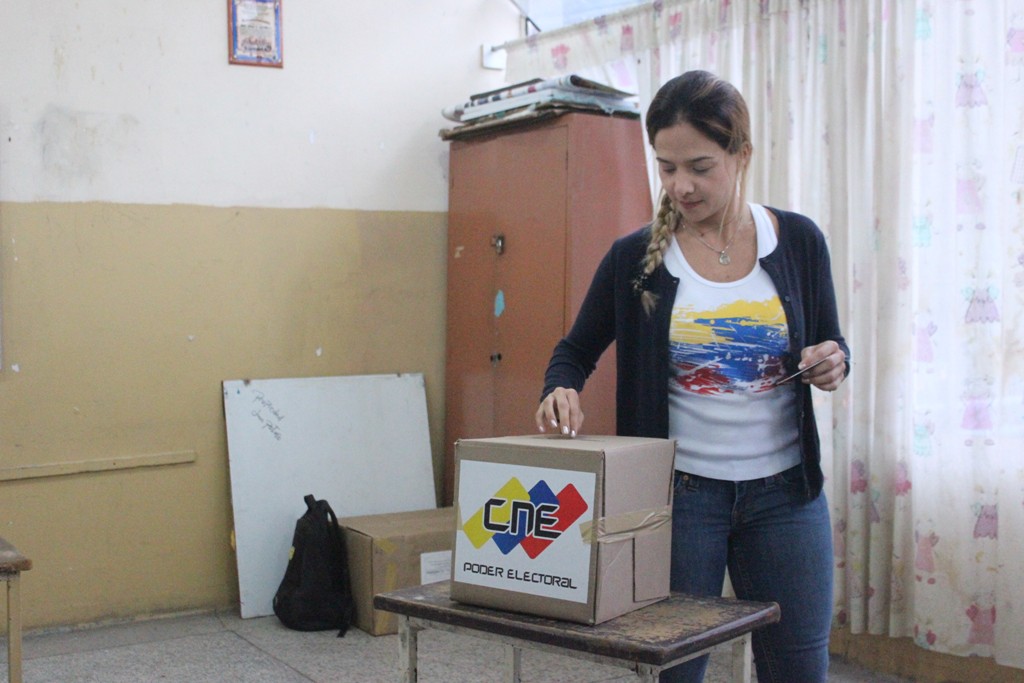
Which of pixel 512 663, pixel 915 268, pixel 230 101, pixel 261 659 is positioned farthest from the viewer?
pixel 230 101

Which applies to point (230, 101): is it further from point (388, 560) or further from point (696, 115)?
point (696, 115)

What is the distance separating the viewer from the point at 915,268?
271 cm

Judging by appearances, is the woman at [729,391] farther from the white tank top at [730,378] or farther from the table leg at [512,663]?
the table leg at [512,663]

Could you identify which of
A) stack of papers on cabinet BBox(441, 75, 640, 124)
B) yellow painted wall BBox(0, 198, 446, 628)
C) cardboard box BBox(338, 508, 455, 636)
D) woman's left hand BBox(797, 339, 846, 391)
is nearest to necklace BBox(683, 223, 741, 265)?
woman's left hand BBox(797, 339, 846, 391)

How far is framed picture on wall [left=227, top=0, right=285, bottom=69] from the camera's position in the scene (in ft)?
A: 11.6

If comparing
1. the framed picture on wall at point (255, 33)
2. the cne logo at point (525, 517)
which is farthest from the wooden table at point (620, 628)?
the framed picture on wall at point (255, 33)

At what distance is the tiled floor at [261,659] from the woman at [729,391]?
1371 mm

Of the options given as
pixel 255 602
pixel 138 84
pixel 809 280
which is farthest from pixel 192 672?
pixel 809 280

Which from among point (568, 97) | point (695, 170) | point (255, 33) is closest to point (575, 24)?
point (568, 97)

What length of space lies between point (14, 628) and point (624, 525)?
4.01ft

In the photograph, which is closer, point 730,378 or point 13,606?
point 730,378

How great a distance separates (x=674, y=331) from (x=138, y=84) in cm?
240

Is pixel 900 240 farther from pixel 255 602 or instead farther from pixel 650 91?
pixel 255 602

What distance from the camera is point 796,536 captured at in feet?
5.27
